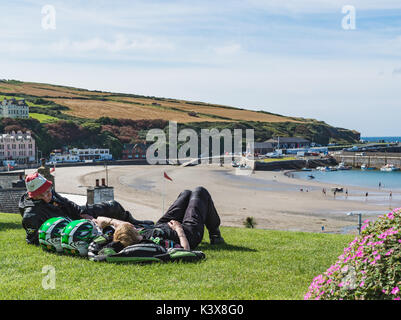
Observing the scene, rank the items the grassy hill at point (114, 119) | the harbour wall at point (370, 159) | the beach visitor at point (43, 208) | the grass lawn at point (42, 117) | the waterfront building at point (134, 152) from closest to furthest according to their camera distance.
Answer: the beach visitor at point (43, 208)
the harbour wall at point (370, 159)
the waterfront building at point (134, 152)
the grassy hill at point (114, 119)
the grass lawn at point (42, 117)

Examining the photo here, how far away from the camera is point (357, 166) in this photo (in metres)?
113

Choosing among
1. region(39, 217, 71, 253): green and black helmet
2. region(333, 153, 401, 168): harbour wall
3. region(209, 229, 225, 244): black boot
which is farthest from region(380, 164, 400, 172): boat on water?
region(39, 217, 71, 253): green and black helmet

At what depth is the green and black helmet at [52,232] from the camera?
25.7ft

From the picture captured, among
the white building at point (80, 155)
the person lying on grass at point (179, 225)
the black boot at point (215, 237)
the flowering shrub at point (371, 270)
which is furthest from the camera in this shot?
the white building at point (80, 155)

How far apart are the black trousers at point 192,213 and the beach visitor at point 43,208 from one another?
49.1 inches

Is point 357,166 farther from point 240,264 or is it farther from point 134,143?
point 240,264

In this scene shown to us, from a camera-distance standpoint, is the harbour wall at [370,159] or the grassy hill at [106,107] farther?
the grassy hill at [106,107]

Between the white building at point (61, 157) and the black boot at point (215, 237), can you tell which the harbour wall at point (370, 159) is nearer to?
the white building at point (61, 157)

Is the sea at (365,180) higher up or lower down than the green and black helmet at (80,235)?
lower down

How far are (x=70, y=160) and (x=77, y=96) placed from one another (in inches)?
3512

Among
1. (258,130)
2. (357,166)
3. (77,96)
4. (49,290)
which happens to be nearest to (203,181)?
(357,166)

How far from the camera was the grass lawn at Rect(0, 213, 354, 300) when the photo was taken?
5.74 metres

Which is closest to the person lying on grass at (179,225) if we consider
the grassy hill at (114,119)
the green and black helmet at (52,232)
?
the green and black helmet at (52,232)

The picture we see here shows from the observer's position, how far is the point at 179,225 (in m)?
8.25
